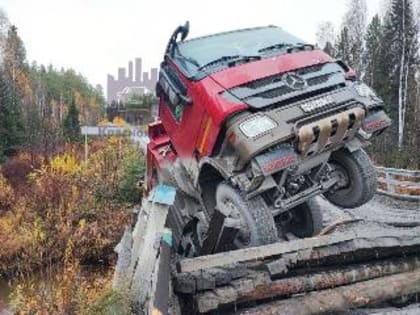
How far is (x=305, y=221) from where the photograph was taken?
6871 millimetres

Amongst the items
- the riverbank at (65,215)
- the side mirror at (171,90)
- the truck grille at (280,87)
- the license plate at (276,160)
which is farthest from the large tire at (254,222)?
the riverbank at (65,215)

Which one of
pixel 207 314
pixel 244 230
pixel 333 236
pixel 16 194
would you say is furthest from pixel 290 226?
pixel 16 194

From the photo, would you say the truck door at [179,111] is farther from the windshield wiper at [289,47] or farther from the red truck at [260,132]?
the windshield wiper at [289,47]

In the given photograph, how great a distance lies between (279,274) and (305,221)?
330cm

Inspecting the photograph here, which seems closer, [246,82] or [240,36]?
[246,82]

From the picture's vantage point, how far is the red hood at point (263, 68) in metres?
5.81

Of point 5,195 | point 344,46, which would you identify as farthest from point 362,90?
point 344,46

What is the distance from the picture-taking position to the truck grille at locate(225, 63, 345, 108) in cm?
563

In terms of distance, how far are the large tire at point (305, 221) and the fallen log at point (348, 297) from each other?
2.99m

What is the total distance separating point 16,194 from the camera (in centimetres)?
2331

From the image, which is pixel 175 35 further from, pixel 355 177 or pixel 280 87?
pixel 355 177

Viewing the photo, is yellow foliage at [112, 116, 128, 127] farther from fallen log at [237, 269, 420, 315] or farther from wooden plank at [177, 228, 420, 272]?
fallen log at [237, 269, 420, 315]

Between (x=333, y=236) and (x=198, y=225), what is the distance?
271cm

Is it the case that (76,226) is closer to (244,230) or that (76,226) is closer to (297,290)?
(244,230)
